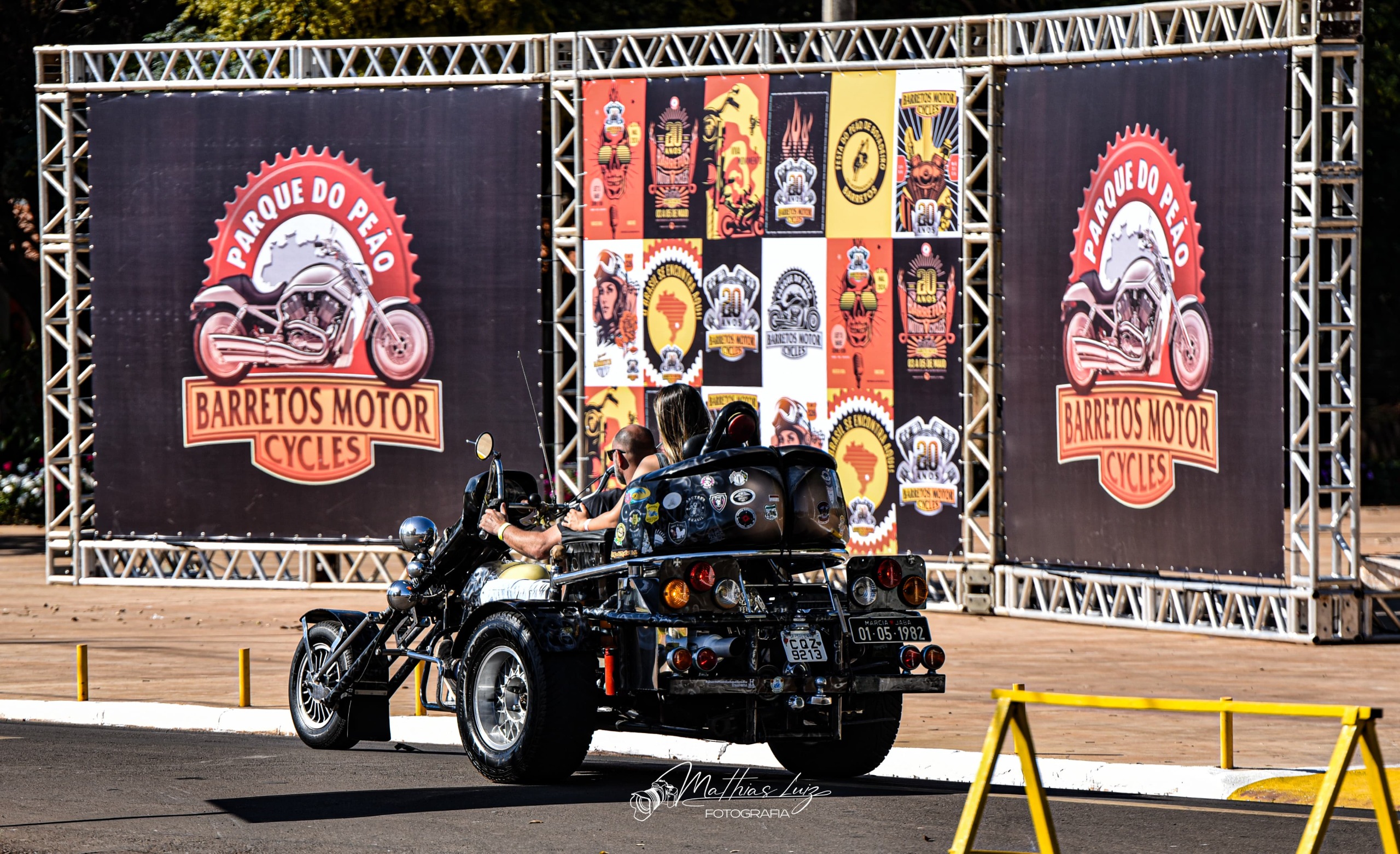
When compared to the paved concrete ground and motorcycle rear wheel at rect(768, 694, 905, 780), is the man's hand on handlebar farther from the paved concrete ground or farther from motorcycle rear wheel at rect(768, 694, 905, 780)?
the paved concrete ground

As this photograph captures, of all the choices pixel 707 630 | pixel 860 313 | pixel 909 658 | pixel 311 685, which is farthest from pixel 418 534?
pixel 860 313

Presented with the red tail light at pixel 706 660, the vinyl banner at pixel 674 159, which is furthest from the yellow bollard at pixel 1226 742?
the vinyl banner at pixel 674 159

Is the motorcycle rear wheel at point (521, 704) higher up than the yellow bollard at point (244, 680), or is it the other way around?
the motorcycle rear wheel at point (521, 704)

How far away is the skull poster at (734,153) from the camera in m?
20.6

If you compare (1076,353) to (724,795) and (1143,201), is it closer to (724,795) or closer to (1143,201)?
(1143,201)

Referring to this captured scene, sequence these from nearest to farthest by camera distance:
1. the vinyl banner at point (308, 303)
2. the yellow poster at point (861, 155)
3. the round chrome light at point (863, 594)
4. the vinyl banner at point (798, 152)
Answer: the round chrome light at point (863, 594) < the yellow poster at point (861, 155) < the vinyl banner at point (798, 152) < the vinyl banner at point (308, 303)

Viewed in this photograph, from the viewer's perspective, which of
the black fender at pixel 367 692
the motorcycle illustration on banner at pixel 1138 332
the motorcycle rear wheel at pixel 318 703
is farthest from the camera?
the motorcycle illustration on banner at pixel 1138 332

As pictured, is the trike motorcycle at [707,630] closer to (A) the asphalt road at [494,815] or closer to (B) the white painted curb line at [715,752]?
(A) the asphalt road at [494,815]

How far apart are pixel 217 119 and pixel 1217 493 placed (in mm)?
11384

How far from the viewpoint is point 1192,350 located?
59.7 feet

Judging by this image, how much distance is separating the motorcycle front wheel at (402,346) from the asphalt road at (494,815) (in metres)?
10.8

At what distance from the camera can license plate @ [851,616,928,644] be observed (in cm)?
991

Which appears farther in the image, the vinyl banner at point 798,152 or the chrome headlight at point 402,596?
the vinyl banner at point 798,152

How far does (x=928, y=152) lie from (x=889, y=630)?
10.7 m
